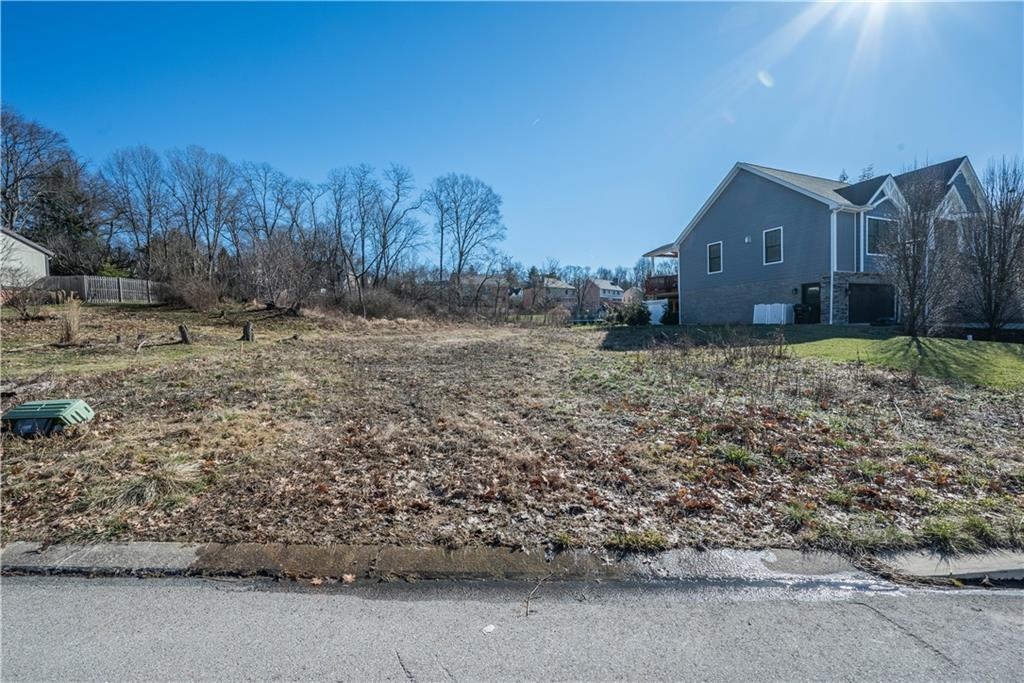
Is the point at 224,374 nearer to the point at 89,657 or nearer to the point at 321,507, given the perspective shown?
the point at 321,507

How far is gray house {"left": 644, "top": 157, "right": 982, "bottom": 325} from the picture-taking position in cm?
1755

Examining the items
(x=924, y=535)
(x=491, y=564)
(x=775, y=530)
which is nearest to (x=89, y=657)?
(x=491, y=564)

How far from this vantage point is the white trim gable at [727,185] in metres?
17.6

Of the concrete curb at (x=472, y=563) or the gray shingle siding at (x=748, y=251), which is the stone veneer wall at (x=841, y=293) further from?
the concrete curb at (x=472, y=563)

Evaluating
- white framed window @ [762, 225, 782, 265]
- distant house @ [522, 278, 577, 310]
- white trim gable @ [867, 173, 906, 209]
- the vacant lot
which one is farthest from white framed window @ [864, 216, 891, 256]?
distant house @ [522, 278, 577, 310]

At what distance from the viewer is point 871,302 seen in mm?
18172

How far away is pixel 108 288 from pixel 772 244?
32.9 meters

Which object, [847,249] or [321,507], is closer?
[321,507]

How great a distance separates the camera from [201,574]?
2.57 meters

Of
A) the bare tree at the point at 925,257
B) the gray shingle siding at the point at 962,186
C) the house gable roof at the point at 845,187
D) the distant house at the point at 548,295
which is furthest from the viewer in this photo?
the distant house at the point at 548,295

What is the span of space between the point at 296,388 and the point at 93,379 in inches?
136

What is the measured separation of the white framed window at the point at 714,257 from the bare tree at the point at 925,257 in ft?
28.9

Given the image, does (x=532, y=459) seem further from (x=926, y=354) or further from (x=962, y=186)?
(x=962, y=186)

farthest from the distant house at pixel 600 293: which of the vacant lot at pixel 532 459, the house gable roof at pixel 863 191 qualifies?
the vacant lot at pixel 532 459
